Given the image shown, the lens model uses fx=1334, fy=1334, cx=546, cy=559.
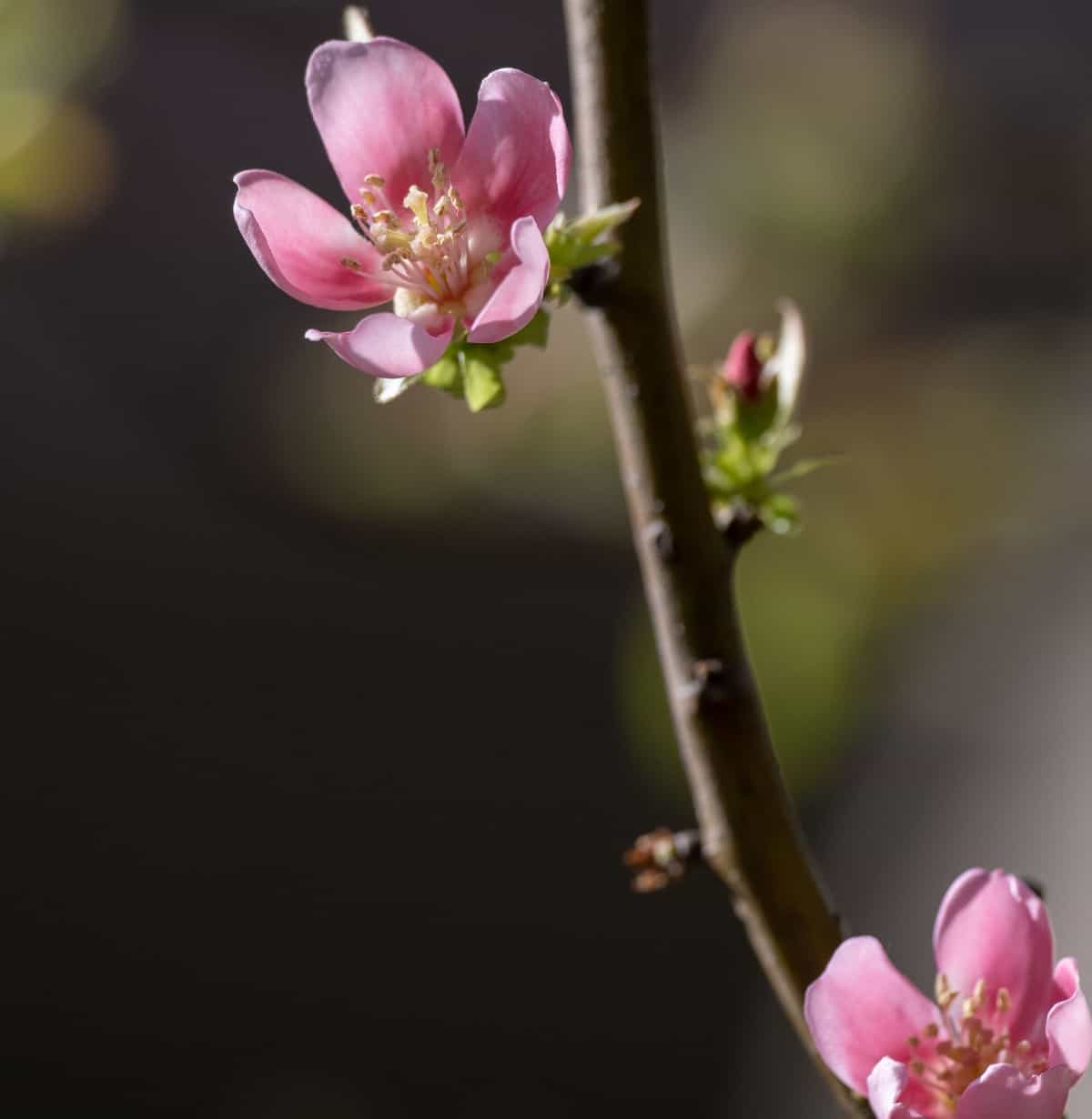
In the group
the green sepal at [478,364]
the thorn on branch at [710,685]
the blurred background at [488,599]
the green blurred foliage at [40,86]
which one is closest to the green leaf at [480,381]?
the green sepal at [478,364]

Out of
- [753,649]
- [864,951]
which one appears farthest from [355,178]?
[753,649]

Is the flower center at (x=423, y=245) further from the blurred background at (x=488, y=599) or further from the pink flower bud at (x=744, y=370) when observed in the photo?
the blurred background at (x=488, y=599)

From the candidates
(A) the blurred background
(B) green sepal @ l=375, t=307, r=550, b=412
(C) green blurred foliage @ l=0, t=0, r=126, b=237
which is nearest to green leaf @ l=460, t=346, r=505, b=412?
(B) green sepal @ l=375, t=307, r=550, b=412

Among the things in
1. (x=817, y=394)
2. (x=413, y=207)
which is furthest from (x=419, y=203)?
(x=817, y=394)

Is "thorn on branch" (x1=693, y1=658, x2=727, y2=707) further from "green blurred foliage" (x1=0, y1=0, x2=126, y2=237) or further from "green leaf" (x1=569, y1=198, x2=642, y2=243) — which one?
"green blurred foliage" (x1=0, y1=0, x2=126, y2=237)

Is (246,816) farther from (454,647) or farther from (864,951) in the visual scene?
(864,951)

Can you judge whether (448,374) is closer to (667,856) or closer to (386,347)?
(386,347)
